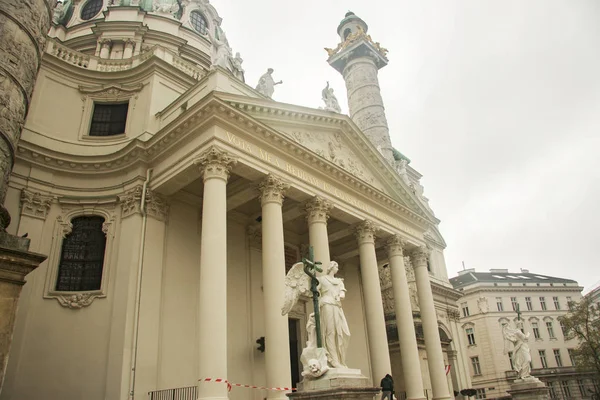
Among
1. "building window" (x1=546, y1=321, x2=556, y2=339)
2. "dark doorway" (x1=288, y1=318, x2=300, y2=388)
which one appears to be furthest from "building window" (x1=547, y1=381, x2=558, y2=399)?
"dark doorway" (x1=288, y1=318, x2=300, y2=388)

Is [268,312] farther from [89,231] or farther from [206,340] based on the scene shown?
[89,231]

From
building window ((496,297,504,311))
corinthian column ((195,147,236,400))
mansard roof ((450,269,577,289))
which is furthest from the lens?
mansard roof ((450,269,577,289))

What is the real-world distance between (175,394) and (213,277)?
390cm

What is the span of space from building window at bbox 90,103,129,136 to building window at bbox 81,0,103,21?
1422 centimetres

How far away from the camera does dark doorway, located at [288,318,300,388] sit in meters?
19.0

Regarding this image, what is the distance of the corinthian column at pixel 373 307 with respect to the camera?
55.9ft

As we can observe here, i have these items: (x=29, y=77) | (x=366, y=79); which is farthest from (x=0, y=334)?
(x=366, y=79)

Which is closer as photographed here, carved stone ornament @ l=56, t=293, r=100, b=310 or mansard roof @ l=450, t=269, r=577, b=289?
carved stone ornament @ l=56, t=293, r=100, b=310

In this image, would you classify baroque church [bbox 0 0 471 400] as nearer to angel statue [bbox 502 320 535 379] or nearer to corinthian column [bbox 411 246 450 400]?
corinthian column [bbox 411 246 450 400]

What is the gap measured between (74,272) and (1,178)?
826cm

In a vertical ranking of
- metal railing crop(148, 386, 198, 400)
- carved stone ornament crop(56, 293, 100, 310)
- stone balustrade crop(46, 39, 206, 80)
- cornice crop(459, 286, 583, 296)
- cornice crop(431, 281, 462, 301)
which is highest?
stone balustrade crop(46, 39, 206, 80)

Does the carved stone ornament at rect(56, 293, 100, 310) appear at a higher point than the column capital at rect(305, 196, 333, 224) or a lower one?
lower

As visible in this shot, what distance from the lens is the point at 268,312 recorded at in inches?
534

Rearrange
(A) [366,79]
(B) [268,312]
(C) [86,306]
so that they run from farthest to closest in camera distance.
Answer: (A) [366,79] → (C) [86,306] → (B) [268,312]
